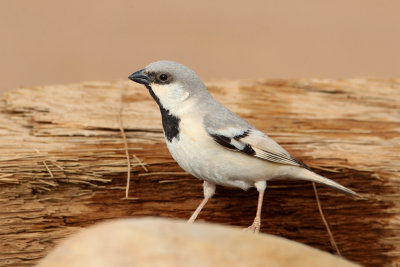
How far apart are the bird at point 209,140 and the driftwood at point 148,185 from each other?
463 mm

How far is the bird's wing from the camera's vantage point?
13.6ft

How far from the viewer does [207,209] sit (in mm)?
4809

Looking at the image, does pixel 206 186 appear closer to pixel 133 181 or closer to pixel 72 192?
pixel 133 181

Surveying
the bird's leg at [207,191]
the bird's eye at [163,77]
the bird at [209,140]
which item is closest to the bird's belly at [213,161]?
the bird at [209,140]

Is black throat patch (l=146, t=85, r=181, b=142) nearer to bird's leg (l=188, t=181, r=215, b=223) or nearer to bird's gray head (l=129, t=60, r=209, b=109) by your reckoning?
bird's gray head (l=129, t=60, r=209, b=109)

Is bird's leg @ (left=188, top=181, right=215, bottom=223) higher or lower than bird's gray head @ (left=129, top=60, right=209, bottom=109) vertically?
lower

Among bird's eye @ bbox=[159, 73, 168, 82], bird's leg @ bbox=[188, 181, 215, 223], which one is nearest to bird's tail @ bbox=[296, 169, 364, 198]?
bird's leg @ bbox=[188, 181, 215, 223]

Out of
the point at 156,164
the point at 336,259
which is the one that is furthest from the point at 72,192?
the point at 336,259

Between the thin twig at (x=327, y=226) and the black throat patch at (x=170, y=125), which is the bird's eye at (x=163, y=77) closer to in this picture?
the black throat patch at (x=170, y=125)

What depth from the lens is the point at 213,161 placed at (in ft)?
13.5

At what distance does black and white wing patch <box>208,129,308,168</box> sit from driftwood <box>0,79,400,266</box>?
1.69ft

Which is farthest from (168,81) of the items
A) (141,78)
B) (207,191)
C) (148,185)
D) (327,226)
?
(327,226)

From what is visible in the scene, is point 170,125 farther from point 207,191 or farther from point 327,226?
point 327,226

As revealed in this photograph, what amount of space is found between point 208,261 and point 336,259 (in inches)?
28.6
